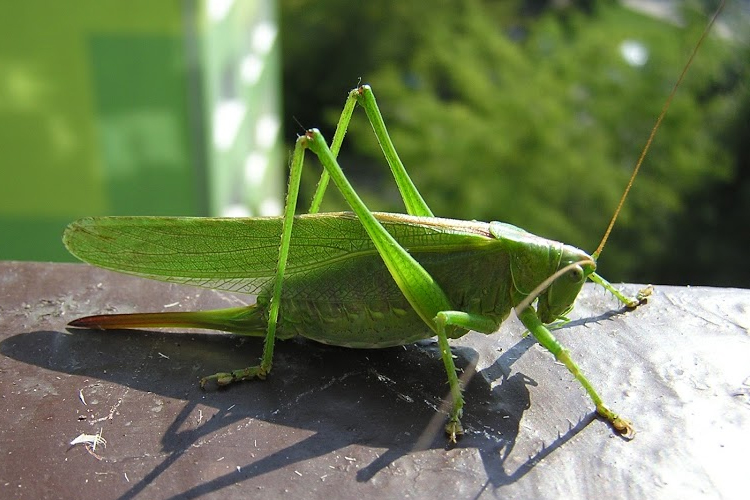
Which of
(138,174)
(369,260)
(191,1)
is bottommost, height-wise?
(138,174)

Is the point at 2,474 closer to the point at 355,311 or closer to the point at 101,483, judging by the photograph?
the point at 101,483

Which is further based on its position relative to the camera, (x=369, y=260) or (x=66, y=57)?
(x=66, y=57)

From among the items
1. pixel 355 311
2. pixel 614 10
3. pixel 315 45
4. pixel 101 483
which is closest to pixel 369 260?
pixel 355 311

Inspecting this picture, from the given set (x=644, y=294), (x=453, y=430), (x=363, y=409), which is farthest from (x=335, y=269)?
(x=644, y=294)

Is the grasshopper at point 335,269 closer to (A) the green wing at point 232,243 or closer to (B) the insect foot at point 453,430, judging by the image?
(A) the green wing at point 232,243

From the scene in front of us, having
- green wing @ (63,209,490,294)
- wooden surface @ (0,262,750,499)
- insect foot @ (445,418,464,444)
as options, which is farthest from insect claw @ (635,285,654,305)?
insect foot @ (445,418,464,444)

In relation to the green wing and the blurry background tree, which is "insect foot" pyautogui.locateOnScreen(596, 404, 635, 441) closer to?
the green wing

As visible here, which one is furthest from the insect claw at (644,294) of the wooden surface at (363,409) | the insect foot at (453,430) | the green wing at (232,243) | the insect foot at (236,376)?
the insect foot at (236,376)
